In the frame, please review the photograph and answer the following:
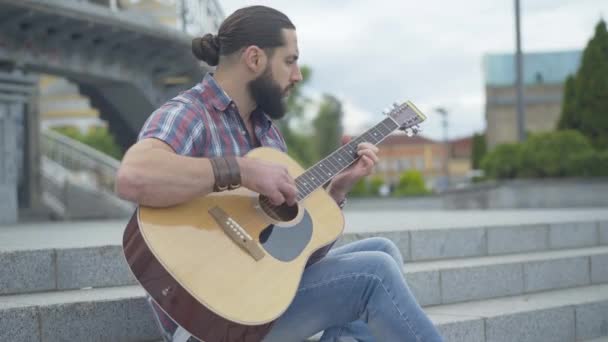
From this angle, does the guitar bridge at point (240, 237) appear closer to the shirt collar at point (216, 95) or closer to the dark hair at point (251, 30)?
the shirt collar at point (216, 95)

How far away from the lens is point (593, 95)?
17.2 metres

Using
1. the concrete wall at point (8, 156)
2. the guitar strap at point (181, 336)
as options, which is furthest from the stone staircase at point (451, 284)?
the concrete wall at point (8, 156)

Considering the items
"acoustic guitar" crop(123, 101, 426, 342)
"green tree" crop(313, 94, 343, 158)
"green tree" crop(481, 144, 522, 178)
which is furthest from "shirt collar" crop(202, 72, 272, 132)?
"green tree" crop(313, 94, 343, 158)

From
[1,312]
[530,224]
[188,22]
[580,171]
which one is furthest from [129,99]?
[1,312]

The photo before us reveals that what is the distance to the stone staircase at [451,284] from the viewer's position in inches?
153

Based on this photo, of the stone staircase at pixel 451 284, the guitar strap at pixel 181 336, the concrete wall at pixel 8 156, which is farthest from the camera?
the concrete wall at pixel 8 156

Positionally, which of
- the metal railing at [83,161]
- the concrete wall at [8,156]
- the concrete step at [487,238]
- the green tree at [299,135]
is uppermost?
the concrete step at [487,238]

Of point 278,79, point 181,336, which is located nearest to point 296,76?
point 278,79

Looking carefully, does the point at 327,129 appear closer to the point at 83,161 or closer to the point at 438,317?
the point at 83,161

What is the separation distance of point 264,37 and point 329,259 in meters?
0.95

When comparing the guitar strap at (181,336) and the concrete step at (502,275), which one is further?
the concrete step at (502,275)

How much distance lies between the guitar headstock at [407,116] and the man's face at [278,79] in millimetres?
584

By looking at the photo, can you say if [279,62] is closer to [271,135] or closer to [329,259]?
[271,135]

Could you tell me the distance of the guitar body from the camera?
9.75 feet
